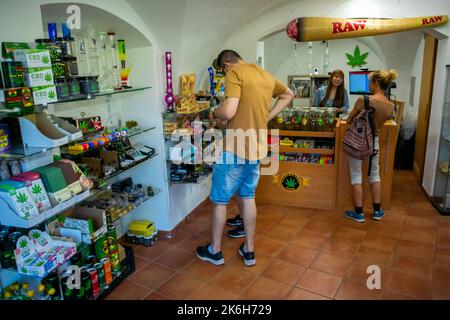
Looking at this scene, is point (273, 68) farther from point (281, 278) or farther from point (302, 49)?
point (281, 278)

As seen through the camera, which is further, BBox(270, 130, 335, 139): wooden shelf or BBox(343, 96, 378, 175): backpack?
BBox(270, 130, 335, 139): wooden shelf

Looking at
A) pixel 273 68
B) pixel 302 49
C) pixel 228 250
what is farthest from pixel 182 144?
pixel 302 49

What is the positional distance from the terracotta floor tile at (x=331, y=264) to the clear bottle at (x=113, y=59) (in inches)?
84.3

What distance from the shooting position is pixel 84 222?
7.88ft

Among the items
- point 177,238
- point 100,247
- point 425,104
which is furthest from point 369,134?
point 100,247

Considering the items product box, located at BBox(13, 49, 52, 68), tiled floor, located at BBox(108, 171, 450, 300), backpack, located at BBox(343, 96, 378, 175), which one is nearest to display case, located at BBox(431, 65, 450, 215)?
tiled floor, located at BBox(108, 171, 450, 300)

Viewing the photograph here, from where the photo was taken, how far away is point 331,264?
9.91 ft

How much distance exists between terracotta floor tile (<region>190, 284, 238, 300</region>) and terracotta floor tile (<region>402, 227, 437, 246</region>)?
5.88ft

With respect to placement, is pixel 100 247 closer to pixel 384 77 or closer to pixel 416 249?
pixel 416 249

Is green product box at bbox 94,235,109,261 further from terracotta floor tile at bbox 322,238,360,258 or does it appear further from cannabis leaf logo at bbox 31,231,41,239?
terracotta floor tile at bbox 322,238,360,258

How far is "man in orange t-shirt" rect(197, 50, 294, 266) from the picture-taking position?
2.63 m

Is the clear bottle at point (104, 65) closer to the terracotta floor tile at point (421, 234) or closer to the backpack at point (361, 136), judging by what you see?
the backpack at point (361, 136)

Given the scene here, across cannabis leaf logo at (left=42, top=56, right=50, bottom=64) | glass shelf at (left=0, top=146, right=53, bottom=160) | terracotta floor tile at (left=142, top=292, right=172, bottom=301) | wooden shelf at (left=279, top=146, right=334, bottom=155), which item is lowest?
terracotta floor tile at (left=142, top=292, right=172, bottom=301)

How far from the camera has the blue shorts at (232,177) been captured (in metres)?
2.80
